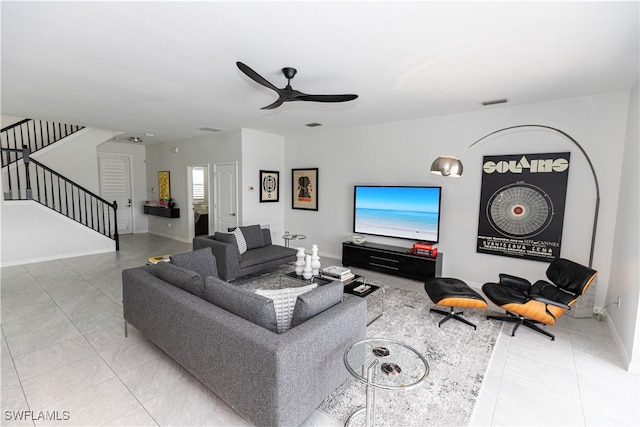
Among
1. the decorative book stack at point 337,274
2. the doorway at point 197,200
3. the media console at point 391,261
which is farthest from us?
the doorway at point 197,200

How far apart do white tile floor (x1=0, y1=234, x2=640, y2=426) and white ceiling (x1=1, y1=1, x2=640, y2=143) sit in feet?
8.57

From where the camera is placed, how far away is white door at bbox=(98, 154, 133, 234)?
797cm

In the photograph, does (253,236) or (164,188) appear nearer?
(253,236)

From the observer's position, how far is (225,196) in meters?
6.50

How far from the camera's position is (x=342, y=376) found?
2201mm

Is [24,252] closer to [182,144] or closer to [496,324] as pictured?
[182,144]

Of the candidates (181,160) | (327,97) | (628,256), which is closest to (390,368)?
(327,97)

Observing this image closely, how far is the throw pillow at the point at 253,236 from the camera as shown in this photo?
5.18m

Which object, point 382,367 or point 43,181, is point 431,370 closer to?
point 382,367

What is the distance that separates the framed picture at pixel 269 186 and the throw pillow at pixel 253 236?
1.26 meters

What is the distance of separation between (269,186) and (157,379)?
4631 millimetres

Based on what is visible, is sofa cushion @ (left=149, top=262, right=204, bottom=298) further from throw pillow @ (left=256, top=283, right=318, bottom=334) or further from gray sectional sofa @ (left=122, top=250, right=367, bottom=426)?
throw pillow @ (left=256, top=283, right=318, bottom=334)

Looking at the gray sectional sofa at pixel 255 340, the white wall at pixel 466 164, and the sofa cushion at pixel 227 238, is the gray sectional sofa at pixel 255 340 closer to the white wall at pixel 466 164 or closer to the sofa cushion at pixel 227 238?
the sofa cushion at pixel 227 238

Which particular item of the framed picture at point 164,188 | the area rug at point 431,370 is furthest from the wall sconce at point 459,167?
the framed picture at point 164,188
